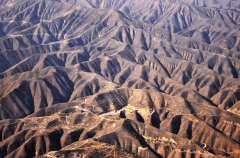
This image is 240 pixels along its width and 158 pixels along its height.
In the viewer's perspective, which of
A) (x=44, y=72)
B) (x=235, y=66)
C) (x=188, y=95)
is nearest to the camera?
(x=188, y=95)

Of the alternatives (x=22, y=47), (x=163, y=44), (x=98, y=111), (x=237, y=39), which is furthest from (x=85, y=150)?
(x=237, y=39)

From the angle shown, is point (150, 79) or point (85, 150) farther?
point (150, 79)

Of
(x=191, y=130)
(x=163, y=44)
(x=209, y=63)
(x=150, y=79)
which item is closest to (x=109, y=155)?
(x=191, y=130)

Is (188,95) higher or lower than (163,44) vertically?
lower

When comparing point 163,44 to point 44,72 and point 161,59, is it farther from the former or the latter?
point 44,72

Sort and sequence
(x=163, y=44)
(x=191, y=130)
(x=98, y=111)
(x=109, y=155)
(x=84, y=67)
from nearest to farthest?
(x=109, y=155), (x=191, y=130), (x=98, y=111), (x=84, y=67), (x=163, y=44)

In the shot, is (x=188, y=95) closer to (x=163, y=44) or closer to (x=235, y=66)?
(x=235, y=66)
